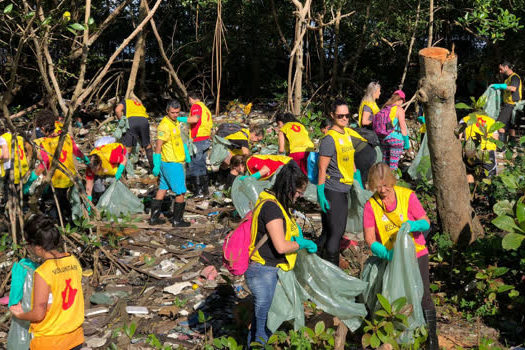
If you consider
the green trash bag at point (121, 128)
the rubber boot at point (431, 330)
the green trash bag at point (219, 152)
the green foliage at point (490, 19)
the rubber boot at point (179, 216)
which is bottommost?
the rubber boot at point (179, 216)

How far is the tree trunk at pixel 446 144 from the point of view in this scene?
4.99 meters

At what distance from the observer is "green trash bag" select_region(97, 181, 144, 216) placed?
7.22 meters

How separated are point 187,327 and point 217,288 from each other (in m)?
0.75

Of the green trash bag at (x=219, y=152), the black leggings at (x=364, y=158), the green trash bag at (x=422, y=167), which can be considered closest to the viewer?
the black leggings at (x=364, y=158)

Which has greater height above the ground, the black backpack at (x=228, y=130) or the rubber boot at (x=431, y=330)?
the black backpack at (x=228, y=130)

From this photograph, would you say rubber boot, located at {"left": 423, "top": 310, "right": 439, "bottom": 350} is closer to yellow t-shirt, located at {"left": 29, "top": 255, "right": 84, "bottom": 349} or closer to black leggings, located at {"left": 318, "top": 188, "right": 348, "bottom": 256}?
black leggings, located at {"left": 318, "top": 188, "right": 348, "bottom": 256}

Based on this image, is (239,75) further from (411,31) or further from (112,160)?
(112,160)

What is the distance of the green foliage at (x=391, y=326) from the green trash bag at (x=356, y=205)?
229 centimetres

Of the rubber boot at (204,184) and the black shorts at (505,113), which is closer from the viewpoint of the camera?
the rubber boot at (204,184)

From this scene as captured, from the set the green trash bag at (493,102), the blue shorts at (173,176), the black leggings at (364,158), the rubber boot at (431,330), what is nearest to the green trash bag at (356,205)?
the black leggings at (364,158)

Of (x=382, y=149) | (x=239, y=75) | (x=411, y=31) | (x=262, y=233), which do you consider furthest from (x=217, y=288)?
(x=239, y=75)

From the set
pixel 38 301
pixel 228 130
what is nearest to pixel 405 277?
pixel 38 301

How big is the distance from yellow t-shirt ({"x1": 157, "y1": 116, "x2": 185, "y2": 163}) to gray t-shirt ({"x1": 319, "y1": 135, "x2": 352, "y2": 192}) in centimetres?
224

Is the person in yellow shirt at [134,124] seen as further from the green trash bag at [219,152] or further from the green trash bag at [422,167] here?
the green trash bag at [422,167]
